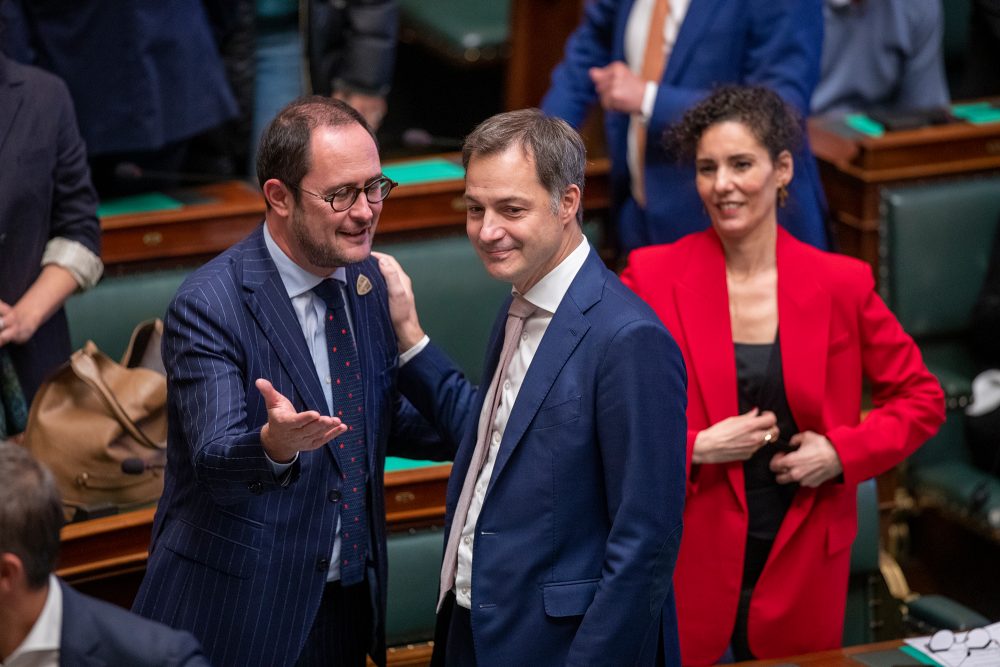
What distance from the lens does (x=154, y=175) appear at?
330 centimetres

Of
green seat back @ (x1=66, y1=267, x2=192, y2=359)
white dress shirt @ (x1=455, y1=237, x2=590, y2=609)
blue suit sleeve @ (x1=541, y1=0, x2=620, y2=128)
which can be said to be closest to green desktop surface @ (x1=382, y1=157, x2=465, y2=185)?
blue suit sleeve @ (x1=541, y1=0, x2=620, y2=128)

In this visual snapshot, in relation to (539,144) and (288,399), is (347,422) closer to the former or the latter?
(288,399)

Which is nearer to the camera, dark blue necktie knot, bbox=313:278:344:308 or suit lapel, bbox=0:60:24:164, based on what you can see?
dark blue necktie knot, bbox=313:278:344:308

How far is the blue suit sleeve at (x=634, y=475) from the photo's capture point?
5.92 feet

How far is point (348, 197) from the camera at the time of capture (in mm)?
1943

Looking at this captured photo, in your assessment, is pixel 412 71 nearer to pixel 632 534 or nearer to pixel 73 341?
pixel 73 341

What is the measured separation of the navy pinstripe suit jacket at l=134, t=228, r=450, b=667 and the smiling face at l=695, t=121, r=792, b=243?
685mm

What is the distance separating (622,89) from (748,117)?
558 mm

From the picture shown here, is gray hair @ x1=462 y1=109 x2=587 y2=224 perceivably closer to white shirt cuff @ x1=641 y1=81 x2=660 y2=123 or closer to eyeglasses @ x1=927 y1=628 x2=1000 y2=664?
eyeglasses @ x1=927 y1=628 x2=1000 y2=664

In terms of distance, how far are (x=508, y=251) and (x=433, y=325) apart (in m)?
1.47

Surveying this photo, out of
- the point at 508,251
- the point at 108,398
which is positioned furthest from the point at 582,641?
the point at 108,398

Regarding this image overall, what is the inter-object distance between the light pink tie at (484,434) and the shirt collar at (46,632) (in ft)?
1.82

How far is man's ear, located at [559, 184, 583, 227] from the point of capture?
189 centimetres

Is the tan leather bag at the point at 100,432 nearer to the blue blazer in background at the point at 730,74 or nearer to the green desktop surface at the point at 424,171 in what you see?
the green desktop surface at the point at 424,171
